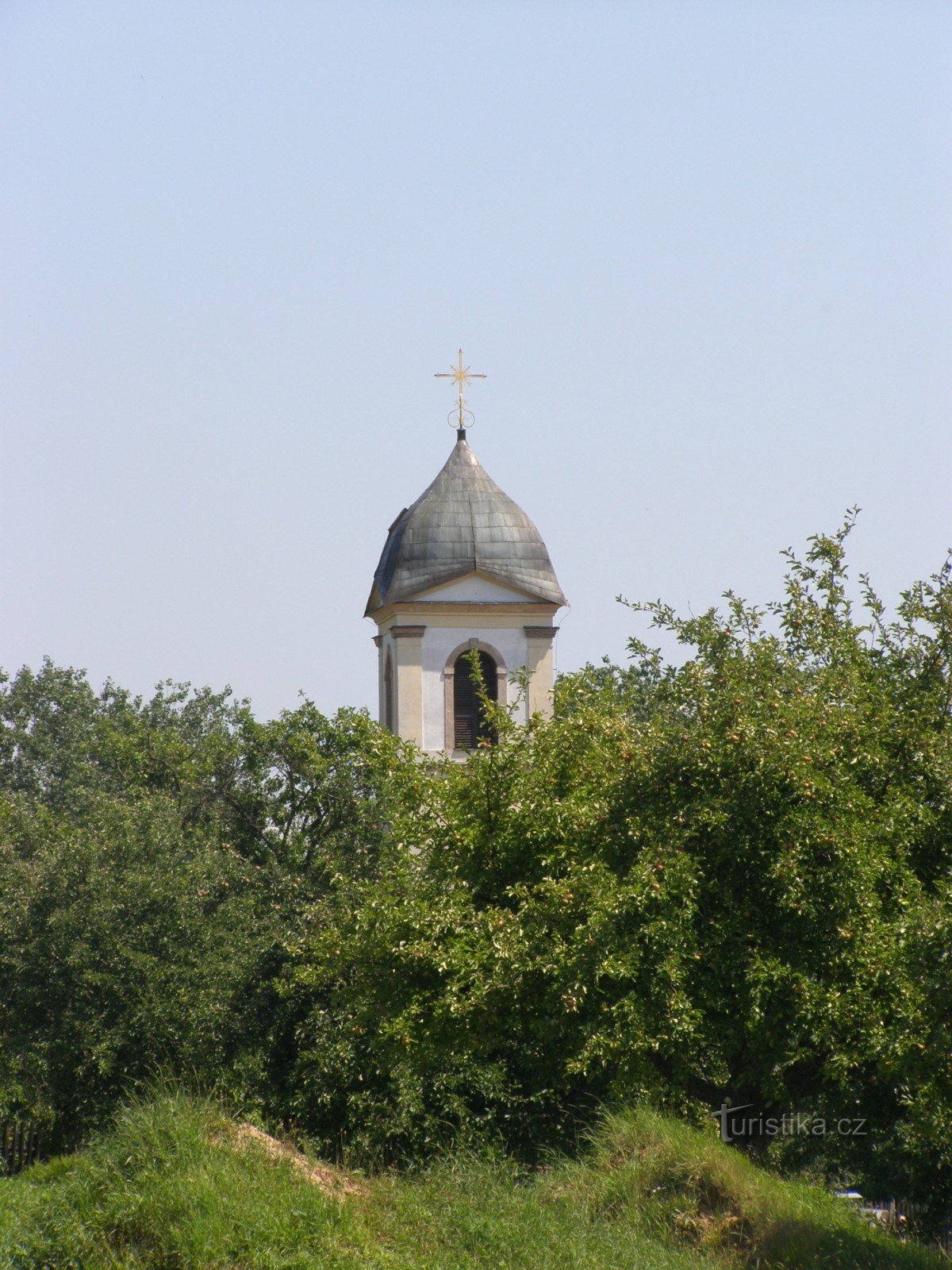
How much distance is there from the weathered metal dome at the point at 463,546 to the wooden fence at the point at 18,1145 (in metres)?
11.3

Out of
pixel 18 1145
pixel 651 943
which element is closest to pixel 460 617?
pixel 18 1145

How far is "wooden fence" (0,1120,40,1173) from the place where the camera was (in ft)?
60.8

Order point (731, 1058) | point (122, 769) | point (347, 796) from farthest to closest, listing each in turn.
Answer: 1. point (122, 769)
2. point (347, 796)
3. point (731, 1058)

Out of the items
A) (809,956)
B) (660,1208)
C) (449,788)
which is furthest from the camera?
(449,788)

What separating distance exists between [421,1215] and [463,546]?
61.8 feet

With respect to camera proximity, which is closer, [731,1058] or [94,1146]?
[94,1146]

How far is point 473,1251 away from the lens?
9.38 m

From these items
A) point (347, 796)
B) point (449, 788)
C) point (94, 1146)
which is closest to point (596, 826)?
point (449, 788)

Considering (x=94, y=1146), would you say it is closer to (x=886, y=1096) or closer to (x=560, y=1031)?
(x=560, y=1031)

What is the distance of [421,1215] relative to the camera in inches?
391

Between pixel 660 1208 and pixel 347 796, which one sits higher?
pixel 347 796

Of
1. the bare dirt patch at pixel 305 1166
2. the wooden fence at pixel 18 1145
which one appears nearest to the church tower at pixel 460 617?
the wooden fence at pixel 18 1145

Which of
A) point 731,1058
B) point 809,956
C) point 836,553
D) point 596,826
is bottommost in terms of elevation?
point 731,1058

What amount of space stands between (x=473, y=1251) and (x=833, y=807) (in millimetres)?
4030
